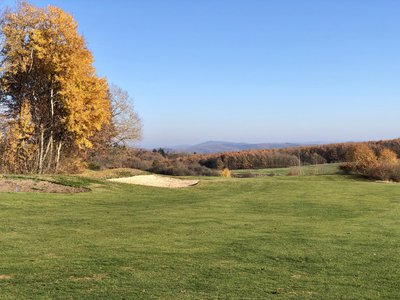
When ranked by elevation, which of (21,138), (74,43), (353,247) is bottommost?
(353,247)

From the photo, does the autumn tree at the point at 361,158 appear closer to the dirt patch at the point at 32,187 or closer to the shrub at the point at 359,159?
the shrub at the point at 359,159

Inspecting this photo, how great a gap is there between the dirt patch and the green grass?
169 centimetres

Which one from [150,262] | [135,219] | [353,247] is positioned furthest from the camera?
[135,219]

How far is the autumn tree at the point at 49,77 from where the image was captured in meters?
24.7

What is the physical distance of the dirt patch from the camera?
57.3 ft

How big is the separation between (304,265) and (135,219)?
6738 millimetres

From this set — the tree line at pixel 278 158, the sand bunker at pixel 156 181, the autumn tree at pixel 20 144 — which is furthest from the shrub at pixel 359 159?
the tree line at pixel 278 158

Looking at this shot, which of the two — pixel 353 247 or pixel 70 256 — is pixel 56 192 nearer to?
pixel 70 256

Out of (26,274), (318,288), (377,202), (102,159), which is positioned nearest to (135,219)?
(26,274)

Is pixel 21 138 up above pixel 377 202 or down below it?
above

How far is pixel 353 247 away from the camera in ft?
29.5

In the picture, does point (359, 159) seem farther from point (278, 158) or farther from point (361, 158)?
point (278, 158)

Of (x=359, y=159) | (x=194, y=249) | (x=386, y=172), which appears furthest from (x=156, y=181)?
(x=359, y=159)

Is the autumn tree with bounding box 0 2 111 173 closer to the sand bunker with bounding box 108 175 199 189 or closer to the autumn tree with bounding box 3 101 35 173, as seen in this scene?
the autumn tree with bounding box 3 101 35 173
